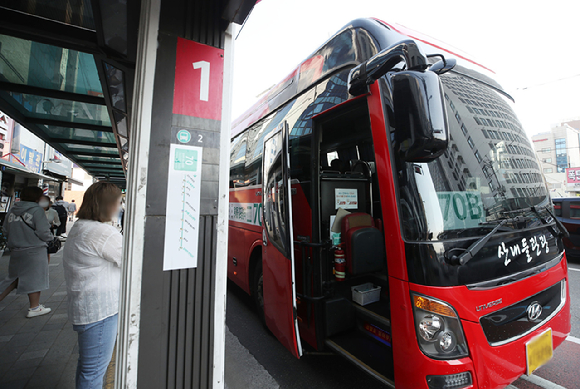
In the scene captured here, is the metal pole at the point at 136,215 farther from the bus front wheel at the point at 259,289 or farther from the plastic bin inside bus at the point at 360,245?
the bus front wheel at the point at 259,289

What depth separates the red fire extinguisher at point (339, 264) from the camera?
8.97 ft

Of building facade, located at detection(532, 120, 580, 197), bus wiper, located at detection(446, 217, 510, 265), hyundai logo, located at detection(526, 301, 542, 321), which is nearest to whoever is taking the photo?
bus wiper, located at detection(446, 217, 510, 265)

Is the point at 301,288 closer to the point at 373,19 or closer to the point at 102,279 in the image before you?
the point at 102,279

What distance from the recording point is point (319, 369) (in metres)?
2.94

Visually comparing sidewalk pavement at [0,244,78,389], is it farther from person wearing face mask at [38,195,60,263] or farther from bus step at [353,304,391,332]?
bus step at [353,304,391,332]

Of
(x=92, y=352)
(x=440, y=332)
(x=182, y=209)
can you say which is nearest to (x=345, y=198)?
(x=440, y=332)

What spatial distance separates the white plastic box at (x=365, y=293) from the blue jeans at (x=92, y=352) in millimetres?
2173

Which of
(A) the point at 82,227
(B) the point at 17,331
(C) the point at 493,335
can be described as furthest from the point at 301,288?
(B) the point at 17,331

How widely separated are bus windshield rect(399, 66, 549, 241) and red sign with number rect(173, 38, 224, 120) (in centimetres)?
139

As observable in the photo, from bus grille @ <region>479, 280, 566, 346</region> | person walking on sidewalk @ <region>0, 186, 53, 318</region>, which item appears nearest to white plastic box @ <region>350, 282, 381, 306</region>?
bus grille @ <region>479, 280, 566, 346</region>

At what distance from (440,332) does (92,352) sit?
93.9 inches

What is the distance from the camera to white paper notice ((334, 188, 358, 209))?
320 cm

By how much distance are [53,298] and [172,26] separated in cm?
550

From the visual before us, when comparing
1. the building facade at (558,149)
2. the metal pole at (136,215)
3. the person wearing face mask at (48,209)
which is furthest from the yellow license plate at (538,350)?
the building facade at (558,149)
